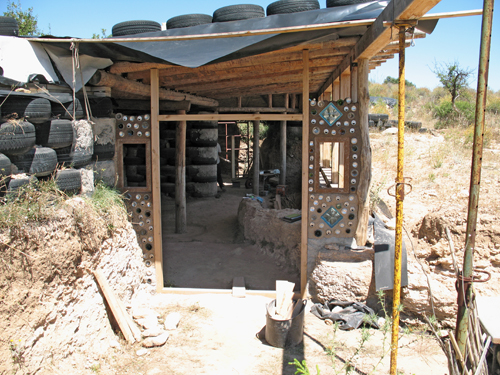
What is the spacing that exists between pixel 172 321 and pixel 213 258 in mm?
2277

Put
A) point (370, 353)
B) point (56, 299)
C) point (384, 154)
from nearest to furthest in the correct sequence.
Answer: point (56, 299), point (370, 353), point (384, 154)

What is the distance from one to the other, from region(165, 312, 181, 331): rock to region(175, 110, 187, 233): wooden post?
371cm

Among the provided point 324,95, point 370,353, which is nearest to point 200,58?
point 370,353

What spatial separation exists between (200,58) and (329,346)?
3364mm

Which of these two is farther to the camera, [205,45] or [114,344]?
[205,45]

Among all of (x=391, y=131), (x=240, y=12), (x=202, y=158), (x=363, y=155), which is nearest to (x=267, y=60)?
(x=240, y=12)

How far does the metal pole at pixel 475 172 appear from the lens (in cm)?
250

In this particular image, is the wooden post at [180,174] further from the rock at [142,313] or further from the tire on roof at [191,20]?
the rock at [142,313]

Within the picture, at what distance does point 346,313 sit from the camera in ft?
15.4

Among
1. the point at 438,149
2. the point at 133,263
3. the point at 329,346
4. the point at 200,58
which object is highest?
the point at 200,58

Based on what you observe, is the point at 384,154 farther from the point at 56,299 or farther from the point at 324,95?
the point at 56,299

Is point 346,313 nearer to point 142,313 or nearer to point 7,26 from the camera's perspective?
point 142,313

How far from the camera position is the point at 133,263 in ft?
16.3

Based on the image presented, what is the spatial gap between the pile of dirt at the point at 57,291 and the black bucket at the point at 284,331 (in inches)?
64.6
